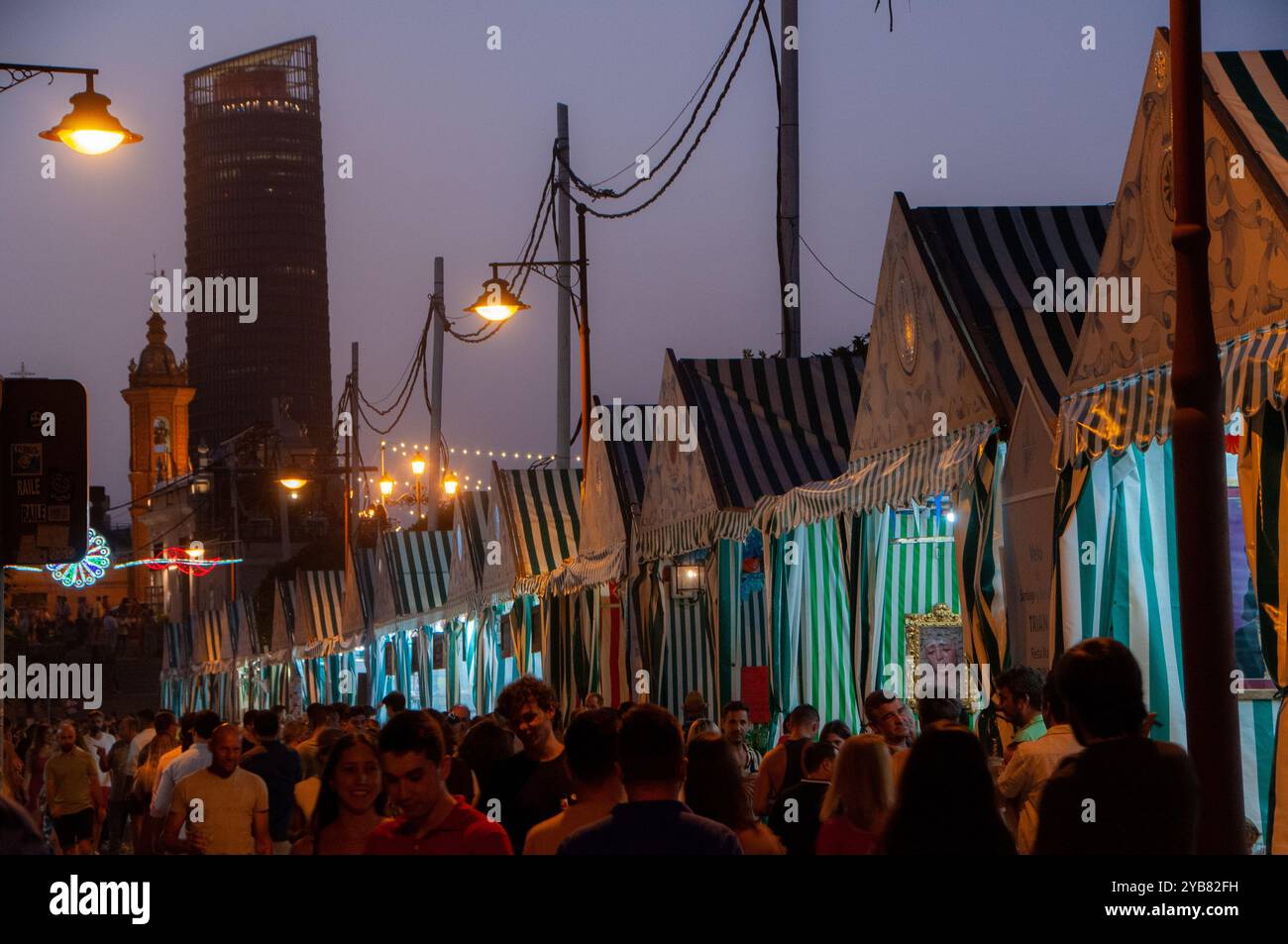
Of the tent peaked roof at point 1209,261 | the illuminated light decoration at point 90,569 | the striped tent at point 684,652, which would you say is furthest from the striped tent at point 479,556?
the tent peaked roof at point 1209,261

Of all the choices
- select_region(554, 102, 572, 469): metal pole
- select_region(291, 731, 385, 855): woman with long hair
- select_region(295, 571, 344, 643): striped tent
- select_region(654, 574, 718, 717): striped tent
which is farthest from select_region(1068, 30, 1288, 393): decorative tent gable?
select_region(295, 571, 344, 643): striped tent

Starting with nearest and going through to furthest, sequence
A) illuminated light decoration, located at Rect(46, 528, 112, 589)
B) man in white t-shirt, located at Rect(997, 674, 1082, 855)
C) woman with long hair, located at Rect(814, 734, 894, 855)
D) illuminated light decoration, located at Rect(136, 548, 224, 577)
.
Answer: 1. woman with long hair, located at Rect(814, 734, 894, 855)
2. man in white t-shirt, located at Rect(997, 674, 1082, 855)
3. illuminated light decoration, located at Rect(46, 528, 112, 589)
4. illuminated light decoration, located at Rect(136, 548, 224, 577)

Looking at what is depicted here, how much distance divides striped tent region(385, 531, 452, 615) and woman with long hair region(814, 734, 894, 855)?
92.2ft

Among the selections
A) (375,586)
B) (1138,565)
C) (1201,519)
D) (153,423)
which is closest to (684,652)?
(1138,565)

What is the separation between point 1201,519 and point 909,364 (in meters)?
7.05

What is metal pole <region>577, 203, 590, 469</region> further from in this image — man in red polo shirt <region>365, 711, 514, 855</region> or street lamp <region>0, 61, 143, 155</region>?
man in red polo shirt <region>365, 711, 514, 855</region>

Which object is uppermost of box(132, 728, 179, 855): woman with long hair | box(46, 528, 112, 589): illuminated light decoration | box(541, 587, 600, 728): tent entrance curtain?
box(46, 528, 112, 589): illuminated light decoration

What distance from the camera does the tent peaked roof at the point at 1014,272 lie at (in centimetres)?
1264

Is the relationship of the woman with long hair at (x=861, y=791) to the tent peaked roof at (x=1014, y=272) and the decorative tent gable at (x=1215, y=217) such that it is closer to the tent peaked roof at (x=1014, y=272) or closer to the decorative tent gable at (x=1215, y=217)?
the decorative tent gable at (x=1215, y=217)

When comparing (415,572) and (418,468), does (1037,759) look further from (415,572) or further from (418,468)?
(418,468)

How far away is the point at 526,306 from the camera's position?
2223 centimetres

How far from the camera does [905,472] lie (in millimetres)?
12875

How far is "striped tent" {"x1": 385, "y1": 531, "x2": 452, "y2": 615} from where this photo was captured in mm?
34938
